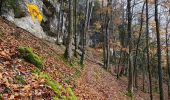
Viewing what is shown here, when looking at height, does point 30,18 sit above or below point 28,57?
above

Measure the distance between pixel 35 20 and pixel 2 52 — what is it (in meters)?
14.4

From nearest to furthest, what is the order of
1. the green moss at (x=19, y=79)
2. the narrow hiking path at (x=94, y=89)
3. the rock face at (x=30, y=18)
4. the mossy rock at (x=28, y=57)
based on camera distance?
the green moss at (x=19, y=79) < the mossy rock at (x=28, y=57) < the narrow hiking path at (x=94, y=89) < the rock face at (x=30, y=18)

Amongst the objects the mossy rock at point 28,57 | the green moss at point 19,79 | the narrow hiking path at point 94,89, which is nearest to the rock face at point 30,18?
the narrow hiking path at point 94,89

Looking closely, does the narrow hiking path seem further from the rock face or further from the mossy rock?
the rock face

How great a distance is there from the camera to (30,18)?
68.8 ft

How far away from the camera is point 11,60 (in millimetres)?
8289

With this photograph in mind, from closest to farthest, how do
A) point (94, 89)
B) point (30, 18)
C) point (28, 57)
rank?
point (28, 57) < point (94, 89) < point (30, 18)

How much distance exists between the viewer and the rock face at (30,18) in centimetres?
1745

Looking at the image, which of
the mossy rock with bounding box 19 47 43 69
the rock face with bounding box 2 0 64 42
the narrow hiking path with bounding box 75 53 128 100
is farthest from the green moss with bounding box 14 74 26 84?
the rock face with bounding box 2 0 64 42

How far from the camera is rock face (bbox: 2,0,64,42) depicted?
1745 centimetres

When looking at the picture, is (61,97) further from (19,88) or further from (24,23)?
(24,23)

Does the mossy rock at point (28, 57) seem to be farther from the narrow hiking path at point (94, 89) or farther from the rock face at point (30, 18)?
the rock face at point (30, 18)

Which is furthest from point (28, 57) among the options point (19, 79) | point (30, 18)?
point (30, 18)

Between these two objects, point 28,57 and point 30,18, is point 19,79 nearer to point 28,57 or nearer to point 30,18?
point 28,57
